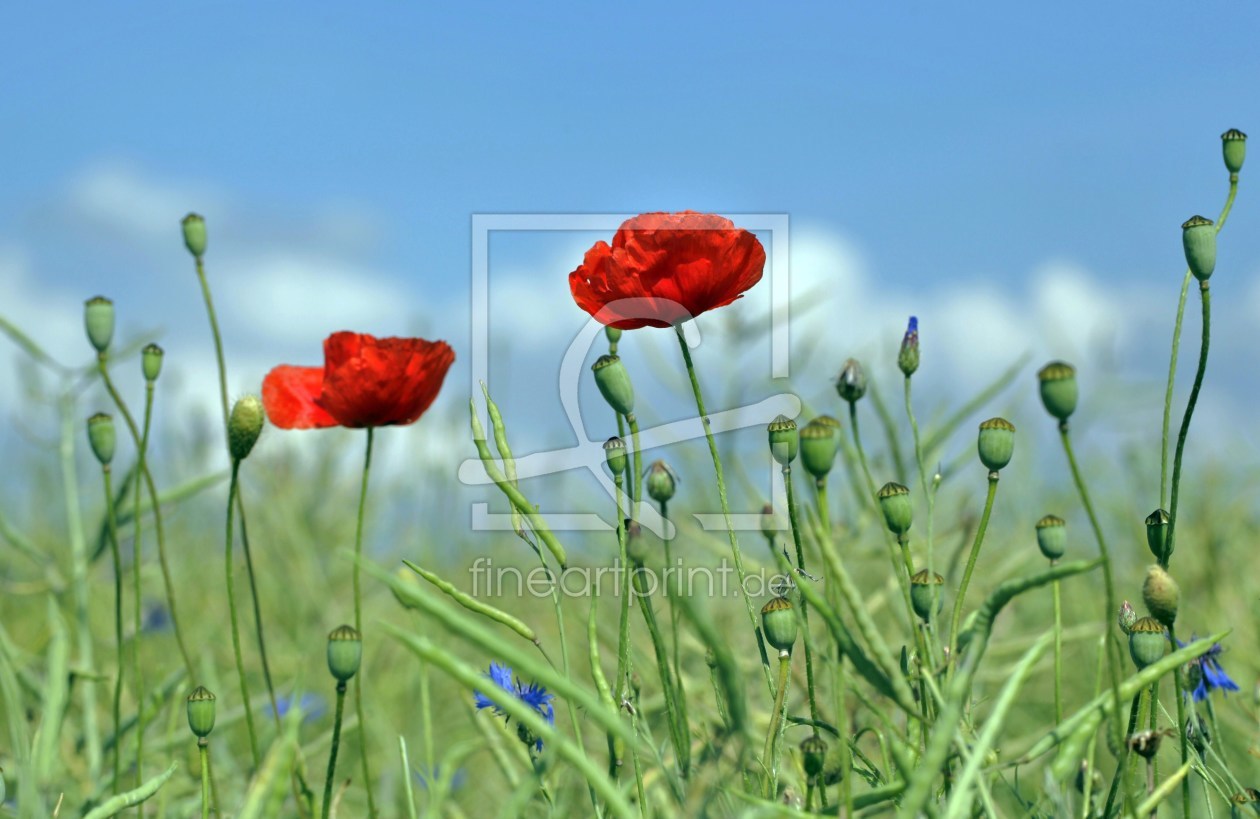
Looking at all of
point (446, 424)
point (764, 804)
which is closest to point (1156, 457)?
point (446, 424)

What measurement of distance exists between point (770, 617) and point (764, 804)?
0.60 ft

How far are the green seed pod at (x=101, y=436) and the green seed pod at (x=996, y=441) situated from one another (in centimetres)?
77

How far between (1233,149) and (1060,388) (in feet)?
1.33

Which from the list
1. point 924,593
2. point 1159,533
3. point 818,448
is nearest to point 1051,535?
point 1159,533

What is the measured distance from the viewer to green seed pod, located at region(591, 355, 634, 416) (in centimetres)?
87

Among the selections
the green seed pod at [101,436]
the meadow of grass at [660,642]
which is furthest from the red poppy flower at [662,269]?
the green seed pod at [101,436]

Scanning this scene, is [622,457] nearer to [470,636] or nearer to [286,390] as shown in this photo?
[470,636]

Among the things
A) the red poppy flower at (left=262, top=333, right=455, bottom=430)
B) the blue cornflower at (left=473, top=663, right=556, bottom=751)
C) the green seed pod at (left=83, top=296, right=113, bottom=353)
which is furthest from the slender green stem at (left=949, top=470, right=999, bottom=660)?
the green seed pod at (left=83, top=296, right=113, bottom=353)

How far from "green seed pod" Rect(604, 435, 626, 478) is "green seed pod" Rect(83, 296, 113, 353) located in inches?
22.0

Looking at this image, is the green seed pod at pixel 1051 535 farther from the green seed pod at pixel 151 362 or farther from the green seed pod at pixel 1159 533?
the green seed pod at pixel 151 362

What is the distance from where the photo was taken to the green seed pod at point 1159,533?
821mm

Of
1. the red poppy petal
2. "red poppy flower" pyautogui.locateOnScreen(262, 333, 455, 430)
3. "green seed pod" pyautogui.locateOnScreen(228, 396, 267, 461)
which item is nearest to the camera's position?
"green seed pod" pyautogui.locateOnScreen(228, 396, 267, 461)

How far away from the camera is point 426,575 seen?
0.80 meters

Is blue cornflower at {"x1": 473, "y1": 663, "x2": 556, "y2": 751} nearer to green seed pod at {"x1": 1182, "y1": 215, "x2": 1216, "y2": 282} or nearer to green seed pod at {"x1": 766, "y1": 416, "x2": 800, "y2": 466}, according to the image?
green seed pod at {"x1": 766, "y1": 416, "x2": 800, "y2": 466}
